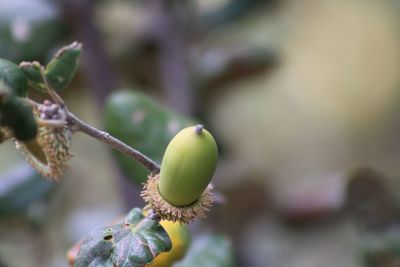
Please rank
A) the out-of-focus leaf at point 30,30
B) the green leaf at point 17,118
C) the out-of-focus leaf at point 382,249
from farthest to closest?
1. the out-of-focus leaf at point 30,30
2. the out-of-focus leaf at point 382,249
3. the green leaf at point 17,118

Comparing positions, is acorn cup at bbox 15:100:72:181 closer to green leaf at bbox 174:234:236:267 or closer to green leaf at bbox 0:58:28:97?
green leaf at bbox 0:58:28:97

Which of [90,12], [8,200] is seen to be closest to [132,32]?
[90,12]

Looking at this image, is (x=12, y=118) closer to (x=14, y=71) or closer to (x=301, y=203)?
(x=14, y=71)

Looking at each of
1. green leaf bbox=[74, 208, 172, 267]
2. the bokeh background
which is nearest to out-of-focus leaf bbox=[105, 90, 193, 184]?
the bokeh background

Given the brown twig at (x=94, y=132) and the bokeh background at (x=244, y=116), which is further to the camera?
the bokeh background at (x=244, y=116)

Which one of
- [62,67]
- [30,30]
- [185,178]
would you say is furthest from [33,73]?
A: [30,30]

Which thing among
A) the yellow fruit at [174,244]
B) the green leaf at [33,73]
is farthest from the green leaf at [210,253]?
the green leaf at [33,73]

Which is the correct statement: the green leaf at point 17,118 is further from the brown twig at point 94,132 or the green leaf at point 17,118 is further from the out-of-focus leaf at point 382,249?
the out-of-focus leaf at point 382,249
